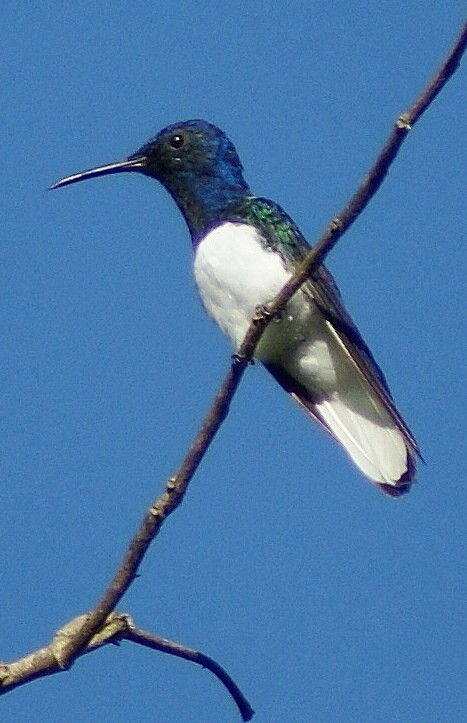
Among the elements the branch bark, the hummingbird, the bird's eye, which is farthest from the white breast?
the branch bark

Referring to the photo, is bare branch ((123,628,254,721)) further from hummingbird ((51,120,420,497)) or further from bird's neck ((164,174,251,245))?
bird's neck ((164,174,251,245))

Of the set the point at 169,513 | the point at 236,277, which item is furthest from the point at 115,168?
the point at 169,513

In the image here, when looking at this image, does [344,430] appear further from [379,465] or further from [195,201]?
[195,201]

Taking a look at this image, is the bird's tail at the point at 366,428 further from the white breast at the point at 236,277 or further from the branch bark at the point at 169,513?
the branch bark at the point at 169,513

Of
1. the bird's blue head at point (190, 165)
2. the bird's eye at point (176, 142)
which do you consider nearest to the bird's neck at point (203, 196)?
the bird's blue head at point (190, 165)

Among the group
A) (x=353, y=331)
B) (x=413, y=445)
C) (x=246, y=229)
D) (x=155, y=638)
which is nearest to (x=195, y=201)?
(x=246, y=229)

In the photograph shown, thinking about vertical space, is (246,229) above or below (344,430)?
above
